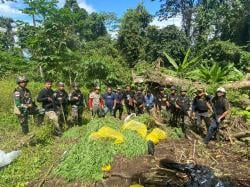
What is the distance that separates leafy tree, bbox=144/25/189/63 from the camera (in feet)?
85.6

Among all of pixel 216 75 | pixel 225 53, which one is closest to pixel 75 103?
pixel 216 75

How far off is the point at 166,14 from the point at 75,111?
803 inches

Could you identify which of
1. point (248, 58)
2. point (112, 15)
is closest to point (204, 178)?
point (248, 58)

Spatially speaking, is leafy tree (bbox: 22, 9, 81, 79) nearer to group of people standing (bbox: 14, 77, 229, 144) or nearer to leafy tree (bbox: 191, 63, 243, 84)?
group of people standing (bbox: 14, 77, 229, 144)

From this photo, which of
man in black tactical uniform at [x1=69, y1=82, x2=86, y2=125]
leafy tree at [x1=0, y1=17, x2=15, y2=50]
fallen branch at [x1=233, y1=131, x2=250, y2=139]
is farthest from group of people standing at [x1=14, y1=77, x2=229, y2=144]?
leafy tree at [x1=0, y1=17, x2=15, y2=50]

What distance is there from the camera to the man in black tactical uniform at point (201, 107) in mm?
11008

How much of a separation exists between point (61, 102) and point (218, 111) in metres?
4.28

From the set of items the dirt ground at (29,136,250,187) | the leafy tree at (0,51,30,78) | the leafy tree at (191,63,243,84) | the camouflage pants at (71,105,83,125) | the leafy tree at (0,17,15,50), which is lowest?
the dirt ground at (29,136,250,187)

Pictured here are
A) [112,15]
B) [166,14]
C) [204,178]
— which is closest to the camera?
[204,178]

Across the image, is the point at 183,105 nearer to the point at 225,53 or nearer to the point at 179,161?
the point at 179,161

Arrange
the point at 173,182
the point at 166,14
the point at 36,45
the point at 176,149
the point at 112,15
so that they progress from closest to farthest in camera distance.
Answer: the point at 173,182, the point at 176,149, the point at 36,45, the point at 166,14, the point at 112,15

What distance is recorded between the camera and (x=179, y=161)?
28.4ft

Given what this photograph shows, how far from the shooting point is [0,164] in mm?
7617

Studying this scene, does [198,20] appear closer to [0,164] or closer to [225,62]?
[225,62]
